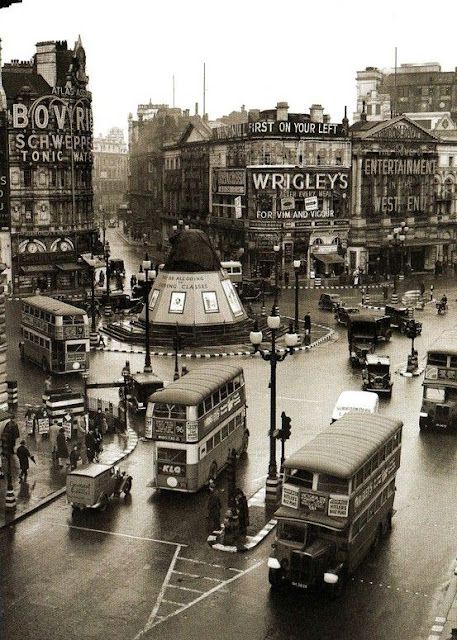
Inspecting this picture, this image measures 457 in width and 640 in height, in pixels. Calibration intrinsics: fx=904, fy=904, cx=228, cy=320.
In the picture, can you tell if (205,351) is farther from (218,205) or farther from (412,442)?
(218,205)

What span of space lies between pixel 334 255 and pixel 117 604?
66335 mm

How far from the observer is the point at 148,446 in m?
34.1

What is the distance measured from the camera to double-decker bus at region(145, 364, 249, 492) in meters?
28.0

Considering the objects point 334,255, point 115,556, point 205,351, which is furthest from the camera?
point 334,255

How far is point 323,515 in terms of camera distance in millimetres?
21844

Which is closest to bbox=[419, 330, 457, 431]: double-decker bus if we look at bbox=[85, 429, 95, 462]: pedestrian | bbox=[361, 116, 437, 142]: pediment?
bbox=[85, 429, 95, 462]: pedestrian

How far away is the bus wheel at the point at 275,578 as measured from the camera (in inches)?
865

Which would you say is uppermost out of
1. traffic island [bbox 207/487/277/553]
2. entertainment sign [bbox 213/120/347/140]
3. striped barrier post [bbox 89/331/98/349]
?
entertainment sign [bbox 213/120/347/140]

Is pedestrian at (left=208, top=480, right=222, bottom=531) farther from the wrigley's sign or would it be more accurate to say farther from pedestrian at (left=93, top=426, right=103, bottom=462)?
the wrigley's sign

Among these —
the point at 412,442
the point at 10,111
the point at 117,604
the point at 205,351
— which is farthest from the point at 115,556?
the point at 10,111

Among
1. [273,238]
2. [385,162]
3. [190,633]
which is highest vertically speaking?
[385,162]

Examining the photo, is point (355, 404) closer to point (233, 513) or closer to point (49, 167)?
point (233, 513)

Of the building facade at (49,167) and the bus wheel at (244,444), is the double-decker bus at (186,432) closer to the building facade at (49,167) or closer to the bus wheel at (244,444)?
the bus wheel at (244,444)

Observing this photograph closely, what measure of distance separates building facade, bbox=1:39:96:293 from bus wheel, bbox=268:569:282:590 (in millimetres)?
56895
